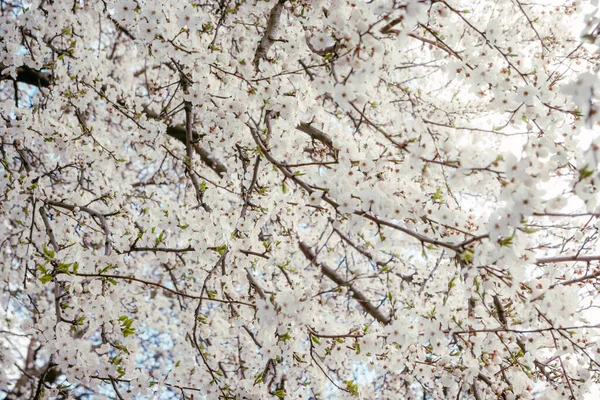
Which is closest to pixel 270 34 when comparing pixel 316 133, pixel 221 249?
pixel 316 133

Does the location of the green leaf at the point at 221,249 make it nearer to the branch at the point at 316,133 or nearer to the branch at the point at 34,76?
the branch at the point at 316,133

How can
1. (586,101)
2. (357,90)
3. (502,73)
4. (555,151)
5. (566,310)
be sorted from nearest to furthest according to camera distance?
(586,101) < (357,90) < (566,310) < (555,151) < (502,73)

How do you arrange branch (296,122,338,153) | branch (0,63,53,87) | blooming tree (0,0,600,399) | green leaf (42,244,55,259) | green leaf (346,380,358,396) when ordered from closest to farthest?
blooming tree (0,0,600,399) → green leaf (42,244,55,259) → green leaf (346,380,358,396) → branch (296,122,338,153) → branch (0,63,53,87)

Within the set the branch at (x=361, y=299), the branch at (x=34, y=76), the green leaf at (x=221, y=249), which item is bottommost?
the green leaf at (x=221, y=249)

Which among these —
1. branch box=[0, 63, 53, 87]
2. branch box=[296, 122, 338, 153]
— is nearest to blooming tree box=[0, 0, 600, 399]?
branch box=[296, 122, 338, 153]

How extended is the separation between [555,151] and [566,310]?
0.82 meters

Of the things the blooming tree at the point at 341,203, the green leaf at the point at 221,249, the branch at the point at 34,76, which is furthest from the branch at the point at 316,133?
the branch at the point at 34,76

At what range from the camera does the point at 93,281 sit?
3.03 m

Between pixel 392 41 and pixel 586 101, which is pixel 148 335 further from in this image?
pixel 586 101

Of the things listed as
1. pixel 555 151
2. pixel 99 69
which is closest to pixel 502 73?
pixel 555 151

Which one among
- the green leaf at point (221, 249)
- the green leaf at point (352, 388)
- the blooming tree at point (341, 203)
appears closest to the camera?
the blooming tree at point (341, 203)

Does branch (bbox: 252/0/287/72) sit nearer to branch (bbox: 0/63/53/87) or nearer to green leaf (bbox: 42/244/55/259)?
green leaf (bbox: 42/244/55/259)

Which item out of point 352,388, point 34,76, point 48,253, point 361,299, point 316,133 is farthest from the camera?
point 34,76

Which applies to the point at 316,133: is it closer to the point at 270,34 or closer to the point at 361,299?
the point at 270,34
